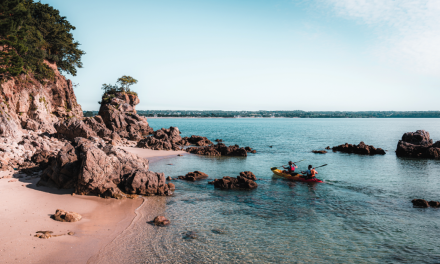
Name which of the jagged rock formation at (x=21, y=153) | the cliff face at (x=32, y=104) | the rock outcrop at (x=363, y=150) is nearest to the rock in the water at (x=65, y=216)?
the jagged rock formation at (x=21, y=153)

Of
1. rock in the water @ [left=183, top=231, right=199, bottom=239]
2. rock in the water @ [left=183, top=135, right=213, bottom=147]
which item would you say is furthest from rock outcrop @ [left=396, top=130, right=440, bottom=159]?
rock in the water @ [left=183, top=231, right=199, bottom=239]

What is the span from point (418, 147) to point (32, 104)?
59.5 metres

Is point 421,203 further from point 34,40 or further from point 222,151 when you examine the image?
point 34,40

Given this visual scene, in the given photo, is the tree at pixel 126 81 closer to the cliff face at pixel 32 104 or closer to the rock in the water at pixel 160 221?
the cliff face at pixel 32 104

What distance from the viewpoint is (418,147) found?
139 ft

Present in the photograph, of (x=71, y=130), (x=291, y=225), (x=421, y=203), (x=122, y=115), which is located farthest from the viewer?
(x=122, y=115)

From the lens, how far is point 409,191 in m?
22.4

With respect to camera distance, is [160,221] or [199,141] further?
[199,141]

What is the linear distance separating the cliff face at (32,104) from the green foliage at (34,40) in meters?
2.06

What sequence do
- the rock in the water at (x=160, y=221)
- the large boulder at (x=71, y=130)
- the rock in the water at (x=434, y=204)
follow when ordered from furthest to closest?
1. the large boulder at (x=71, y=130)
2. the rock in the water at (x=434, y=204)
3. the rock in the water at (x=160, y=221)

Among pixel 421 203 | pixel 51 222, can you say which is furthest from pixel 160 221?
pixel 421 203

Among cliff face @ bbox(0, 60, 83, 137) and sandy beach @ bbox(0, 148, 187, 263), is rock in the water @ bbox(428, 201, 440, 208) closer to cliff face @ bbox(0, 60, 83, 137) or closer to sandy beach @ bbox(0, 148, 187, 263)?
sandy beach @ bbox(0, 148, 187, 263)

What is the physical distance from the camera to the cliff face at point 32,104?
2944cm

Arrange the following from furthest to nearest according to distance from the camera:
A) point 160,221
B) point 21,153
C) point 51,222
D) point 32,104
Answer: point 32,104 < point 21,153 < point 160,221 < point 51,222
